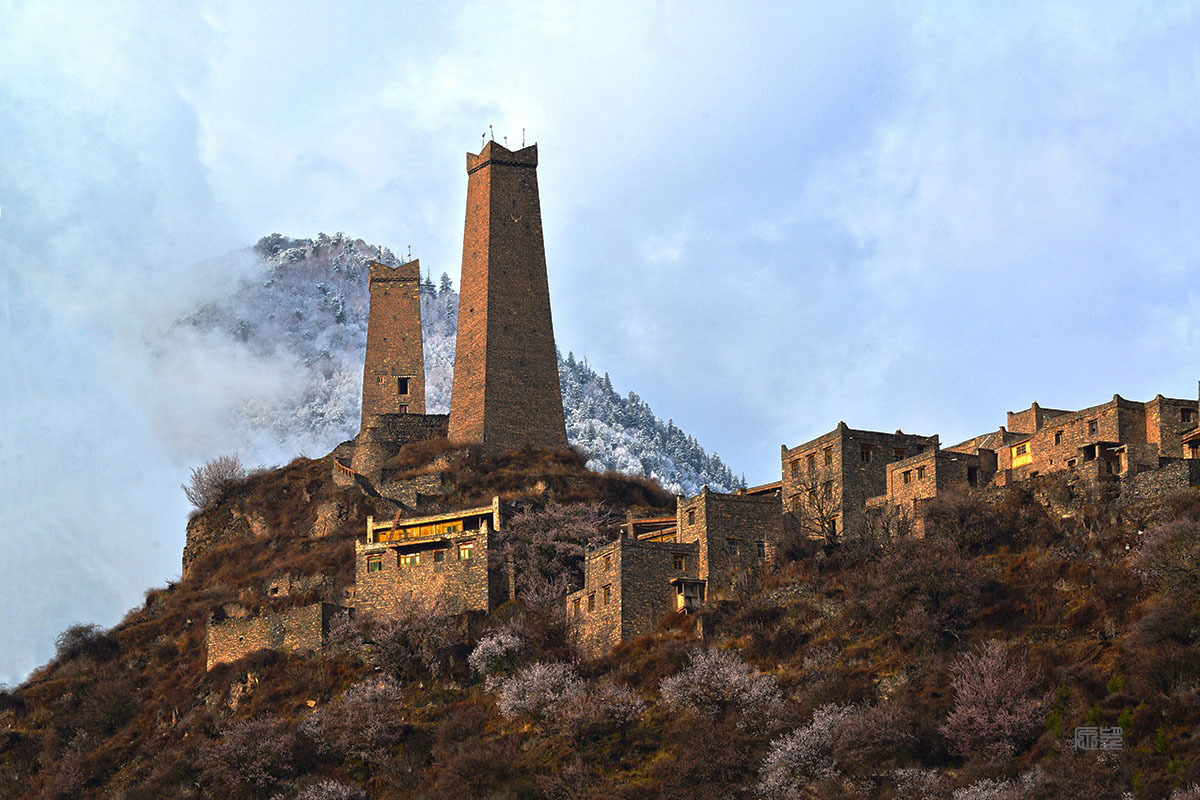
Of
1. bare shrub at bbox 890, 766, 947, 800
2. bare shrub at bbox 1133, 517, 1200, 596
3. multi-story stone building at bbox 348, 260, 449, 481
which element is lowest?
bare shrub at bbox 890, 766, 947, 800

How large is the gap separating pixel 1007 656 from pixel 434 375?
85962 millimetres

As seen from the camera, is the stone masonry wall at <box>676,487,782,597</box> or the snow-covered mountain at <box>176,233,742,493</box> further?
the snow-covered mountain at <box>176,233,742,493</box>

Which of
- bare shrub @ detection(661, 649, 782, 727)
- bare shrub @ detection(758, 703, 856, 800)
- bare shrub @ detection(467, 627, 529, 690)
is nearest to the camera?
bare shrub @ detection(758, 703, 856, 800)

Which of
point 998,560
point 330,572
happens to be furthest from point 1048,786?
point 330,572

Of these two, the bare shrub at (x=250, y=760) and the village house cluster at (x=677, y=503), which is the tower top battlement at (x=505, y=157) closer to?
the village house cluster at (x=677, y=503)

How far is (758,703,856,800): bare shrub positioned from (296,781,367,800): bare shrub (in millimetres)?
15757

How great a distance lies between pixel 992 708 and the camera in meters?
60.9

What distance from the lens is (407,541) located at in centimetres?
8275

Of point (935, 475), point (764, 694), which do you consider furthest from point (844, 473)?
point (764, 694)

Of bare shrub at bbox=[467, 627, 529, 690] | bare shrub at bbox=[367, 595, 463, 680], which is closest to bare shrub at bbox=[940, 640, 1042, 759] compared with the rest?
bare shrub at bbox=[467, 627, 529, 690]

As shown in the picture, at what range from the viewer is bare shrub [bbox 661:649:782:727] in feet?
218

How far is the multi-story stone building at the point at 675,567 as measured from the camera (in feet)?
245

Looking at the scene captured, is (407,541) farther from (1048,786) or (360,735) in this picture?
(1048,786)

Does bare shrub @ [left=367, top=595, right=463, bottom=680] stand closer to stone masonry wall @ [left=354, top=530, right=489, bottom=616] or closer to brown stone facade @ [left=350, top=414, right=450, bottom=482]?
stone masonry wall @ [left=354, top=530, right=489, bottom=616]
